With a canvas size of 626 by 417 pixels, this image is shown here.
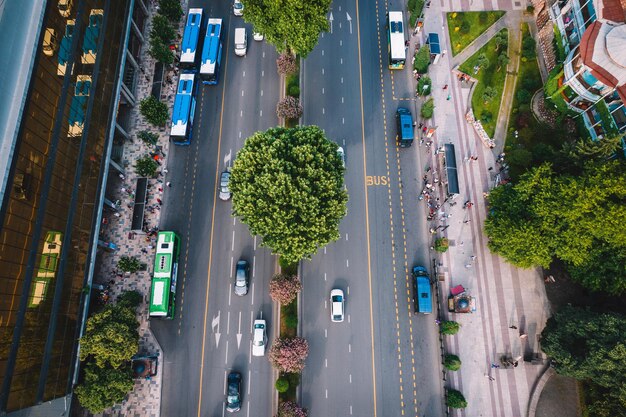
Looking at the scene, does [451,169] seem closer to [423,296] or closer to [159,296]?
[423,296]

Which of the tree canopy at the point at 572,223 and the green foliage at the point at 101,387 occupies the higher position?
the tree canopy at the point at 572,223

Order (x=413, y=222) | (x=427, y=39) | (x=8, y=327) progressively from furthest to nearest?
(x=427, y=39), (x=413, y=222), (x=8, y=327)

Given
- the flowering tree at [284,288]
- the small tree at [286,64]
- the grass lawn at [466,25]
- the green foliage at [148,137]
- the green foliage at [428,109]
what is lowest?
the flowering tree at [284,288]

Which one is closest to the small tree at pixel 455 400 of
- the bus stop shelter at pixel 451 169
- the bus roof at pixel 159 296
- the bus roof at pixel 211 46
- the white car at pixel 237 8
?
the bus stop shelter at pixel 451 169

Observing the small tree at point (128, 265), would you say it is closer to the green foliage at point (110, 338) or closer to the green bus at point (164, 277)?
the green bus at point (164, 277)

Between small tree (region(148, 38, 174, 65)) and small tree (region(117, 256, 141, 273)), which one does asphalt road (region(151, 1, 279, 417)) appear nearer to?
small tree (region(117, 256, 141, 273))

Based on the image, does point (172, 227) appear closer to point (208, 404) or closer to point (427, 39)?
point (208, 404)

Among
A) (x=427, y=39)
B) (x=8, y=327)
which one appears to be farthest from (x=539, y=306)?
(x=8, y=327)
